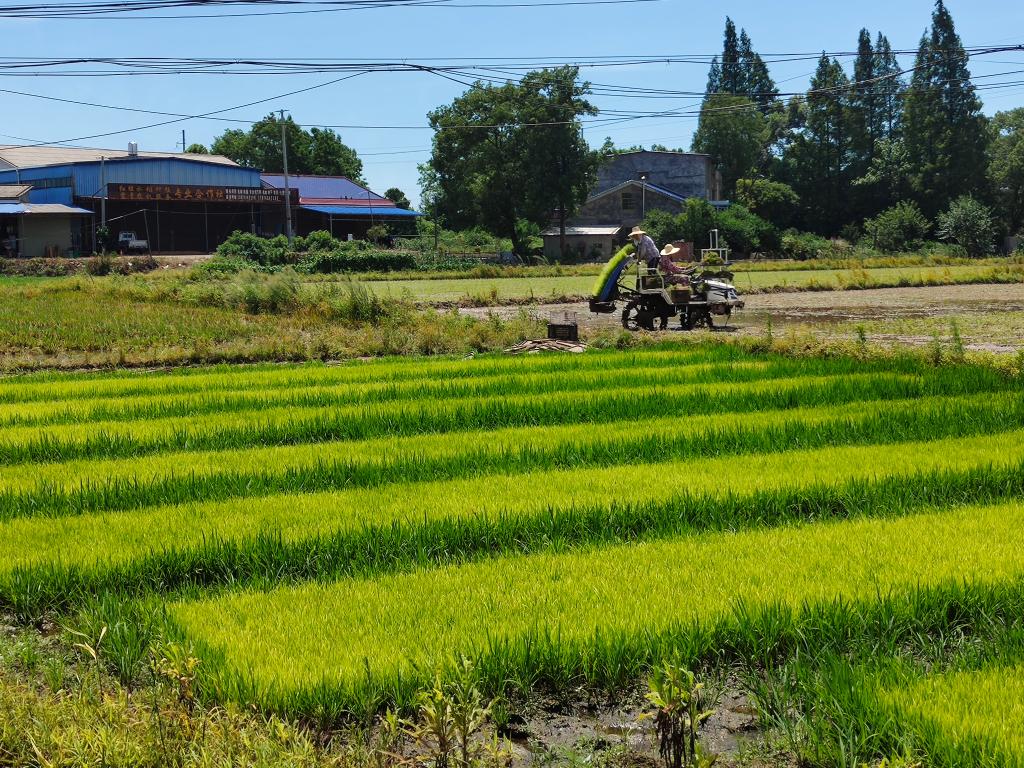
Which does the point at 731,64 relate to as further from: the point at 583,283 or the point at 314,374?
the point at 314,374

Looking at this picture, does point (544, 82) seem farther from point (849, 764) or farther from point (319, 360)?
point (849, 764)

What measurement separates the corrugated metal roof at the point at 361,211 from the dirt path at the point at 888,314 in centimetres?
4018

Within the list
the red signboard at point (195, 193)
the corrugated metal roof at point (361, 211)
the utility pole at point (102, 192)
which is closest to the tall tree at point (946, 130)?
the corrugated metal roof at point (361, 211)

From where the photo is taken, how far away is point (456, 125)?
69.0 meters

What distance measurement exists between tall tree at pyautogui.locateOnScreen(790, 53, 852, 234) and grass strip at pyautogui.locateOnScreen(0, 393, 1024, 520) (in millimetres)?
72978

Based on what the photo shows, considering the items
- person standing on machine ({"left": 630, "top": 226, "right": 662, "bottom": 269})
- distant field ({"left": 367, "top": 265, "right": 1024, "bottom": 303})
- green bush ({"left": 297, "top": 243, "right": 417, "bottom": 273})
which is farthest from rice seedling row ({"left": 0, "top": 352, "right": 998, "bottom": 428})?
green bush ({"left": 297, "top": 243, "right": 417, "bottom": 273})

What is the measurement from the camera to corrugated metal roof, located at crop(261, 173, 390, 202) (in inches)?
2884

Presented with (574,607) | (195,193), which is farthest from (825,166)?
(574,607)

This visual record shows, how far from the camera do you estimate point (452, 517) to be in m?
6.88

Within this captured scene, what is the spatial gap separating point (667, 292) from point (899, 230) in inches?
2165

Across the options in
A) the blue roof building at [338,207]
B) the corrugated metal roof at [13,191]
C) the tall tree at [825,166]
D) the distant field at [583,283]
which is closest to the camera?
the distant field at [583,283]

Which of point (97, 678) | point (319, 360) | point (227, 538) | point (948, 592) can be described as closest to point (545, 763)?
point (97, 678)

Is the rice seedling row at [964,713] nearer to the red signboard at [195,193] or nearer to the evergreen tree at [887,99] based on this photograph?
the red signboard at [195,193]

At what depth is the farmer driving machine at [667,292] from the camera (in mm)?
21062
